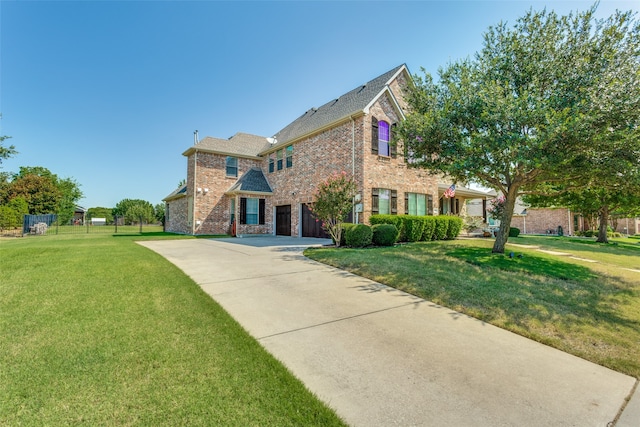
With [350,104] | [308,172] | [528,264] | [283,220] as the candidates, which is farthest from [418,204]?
[283,220]

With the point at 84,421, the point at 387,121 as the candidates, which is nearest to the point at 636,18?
the point at 387,121

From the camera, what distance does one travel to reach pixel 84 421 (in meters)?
1.85

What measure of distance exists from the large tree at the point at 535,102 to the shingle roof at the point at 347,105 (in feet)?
16.2

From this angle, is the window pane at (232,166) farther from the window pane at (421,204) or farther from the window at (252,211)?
the window pane at (421,204)

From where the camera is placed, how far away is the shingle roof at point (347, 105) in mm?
14625

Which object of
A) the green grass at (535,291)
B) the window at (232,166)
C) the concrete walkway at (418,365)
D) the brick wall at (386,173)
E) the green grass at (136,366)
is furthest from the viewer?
the window at (232,166)

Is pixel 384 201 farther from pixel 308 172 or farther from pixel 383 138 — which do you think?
pixel 308 172

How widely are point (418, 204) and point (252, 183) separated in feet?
38.0

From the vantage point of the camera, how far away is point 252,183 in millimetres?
19812

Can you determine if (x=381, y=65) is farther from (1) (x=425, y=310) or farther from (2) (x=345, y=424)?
(2) (x=345, y=424)

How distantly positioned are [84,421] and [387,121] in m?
15.6

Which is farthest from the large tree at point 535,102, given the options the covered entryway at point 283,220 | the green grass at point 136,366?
the covered entryway at point 283,220

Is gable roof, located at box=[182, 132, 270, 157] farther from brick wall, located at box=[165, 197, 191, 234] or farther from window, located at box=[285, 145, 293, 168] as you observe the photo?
brick wall, located at box=[165, 197, 191, 234]

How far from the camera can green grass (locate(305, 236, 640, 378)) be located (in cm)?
367
